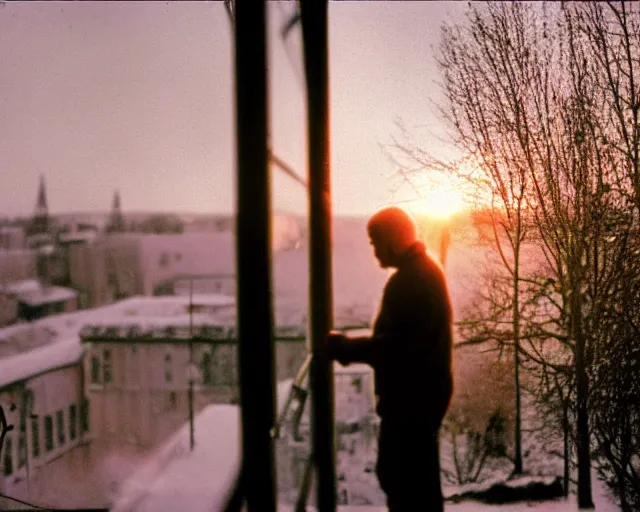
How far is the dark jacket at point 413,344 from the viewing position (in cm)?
141

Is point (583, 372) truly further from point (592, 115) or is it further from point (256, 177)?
point (256, 177)

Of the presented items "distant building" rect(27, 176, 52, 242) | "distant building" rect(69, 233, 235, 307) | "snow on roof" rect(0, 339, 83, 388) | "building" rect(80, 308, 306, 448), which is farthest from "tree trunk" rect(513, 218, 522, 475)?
"snow on roof" rect(0, 339, 83, 388)

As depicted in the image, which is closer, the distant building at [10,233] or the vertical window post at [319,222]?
the vertical window post at [319,222]

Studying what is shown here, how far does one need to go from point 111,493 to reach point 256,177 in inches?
1326

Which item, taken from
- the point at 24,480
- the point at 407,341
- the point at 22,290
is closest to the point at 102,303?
the point at 22,290

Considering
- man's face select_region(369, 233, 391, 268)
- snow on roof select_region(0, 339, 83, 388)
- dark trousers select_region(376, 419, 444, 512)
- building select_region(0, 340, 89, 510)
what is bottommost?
building select_region(0, 340, 89, 510)

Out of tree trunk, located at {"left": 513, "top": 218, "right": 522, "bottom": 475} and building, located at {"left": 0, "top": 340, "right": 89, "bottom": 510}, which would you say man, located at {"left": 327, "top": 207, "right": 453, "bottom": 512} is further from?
building, located at {"left": 0, "top": 340, "right": 89, "bottom": 510}

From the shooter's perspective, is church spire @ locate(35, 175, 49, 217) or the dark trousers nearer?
the dark trousers

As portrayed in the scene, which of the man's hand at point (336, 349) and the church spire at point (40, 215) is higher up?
the church spire at point (40, 215)

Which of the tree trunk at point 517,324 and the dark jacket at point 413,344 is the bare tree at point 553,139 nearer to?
the tree trunk at point 517,324

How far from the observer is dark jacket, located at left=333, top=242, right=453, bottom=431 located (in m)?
1.41

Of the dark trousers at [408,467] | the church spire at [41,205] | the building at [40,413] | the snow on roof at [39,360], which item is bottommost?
the building at [40,413]

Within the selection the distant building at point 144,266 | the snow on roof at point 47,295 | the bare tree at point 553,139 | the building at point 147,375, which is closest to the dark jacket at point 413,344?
the bare tree at point 553,139

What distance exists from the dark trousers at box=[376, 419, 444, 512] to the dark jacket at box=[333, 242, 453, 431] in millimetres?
50
